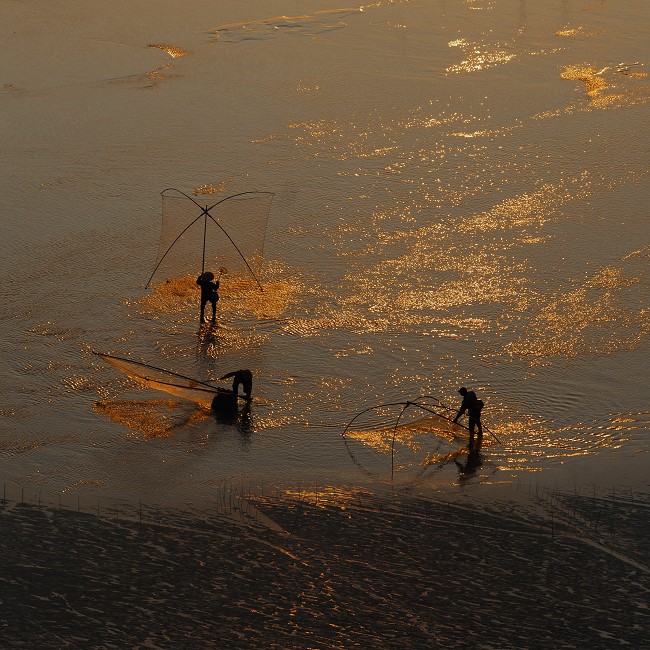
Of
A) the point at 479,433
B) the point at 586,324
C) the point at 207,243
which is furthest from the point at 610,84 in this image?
the point at 479,433

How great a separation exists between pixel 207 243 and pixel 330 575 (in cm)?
969

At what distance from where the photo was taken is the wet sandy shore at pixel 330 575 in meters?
14.9

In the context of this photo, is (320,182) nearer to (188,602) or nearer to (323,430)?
(323,430)

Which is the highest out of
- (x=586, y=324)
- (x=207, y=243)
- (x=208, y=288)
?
(x=207, y=243)

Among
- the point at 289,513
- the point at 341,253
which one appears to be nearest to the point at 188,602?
the point at 289,513

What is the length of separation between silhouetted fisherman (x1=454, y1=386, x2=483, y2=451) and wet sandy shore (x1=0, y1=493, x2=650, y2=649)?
1.54 meters

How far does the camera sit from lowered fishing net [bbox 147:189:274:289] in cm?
2331

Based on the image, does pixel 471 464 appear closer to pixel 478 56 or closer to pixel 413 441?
pixel 413 441

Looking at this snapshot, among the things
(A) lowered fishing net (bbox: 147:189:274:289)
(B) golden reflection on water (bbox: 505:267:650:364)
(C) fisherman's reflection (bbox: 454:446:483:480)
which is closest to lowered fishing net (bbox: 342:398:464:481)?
(C) fisherman's reflection (bbox: 454:446:483:480)

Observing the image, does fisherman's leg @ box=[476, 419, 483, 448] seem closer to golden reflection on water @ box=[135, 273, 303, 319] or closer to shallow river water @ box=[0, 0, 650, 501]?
shallow river water @ box=[0, 0, 650, 501]

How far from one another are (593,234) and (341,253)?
5256 millimetres

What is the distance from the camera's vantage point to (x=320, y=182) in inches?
1075

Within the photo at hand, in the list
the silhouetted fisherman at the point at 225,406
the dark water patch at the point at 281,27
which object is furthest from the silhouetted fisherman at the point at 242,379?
the dark water patch at the point at 281,27

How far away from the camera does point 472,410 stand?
18016mm
